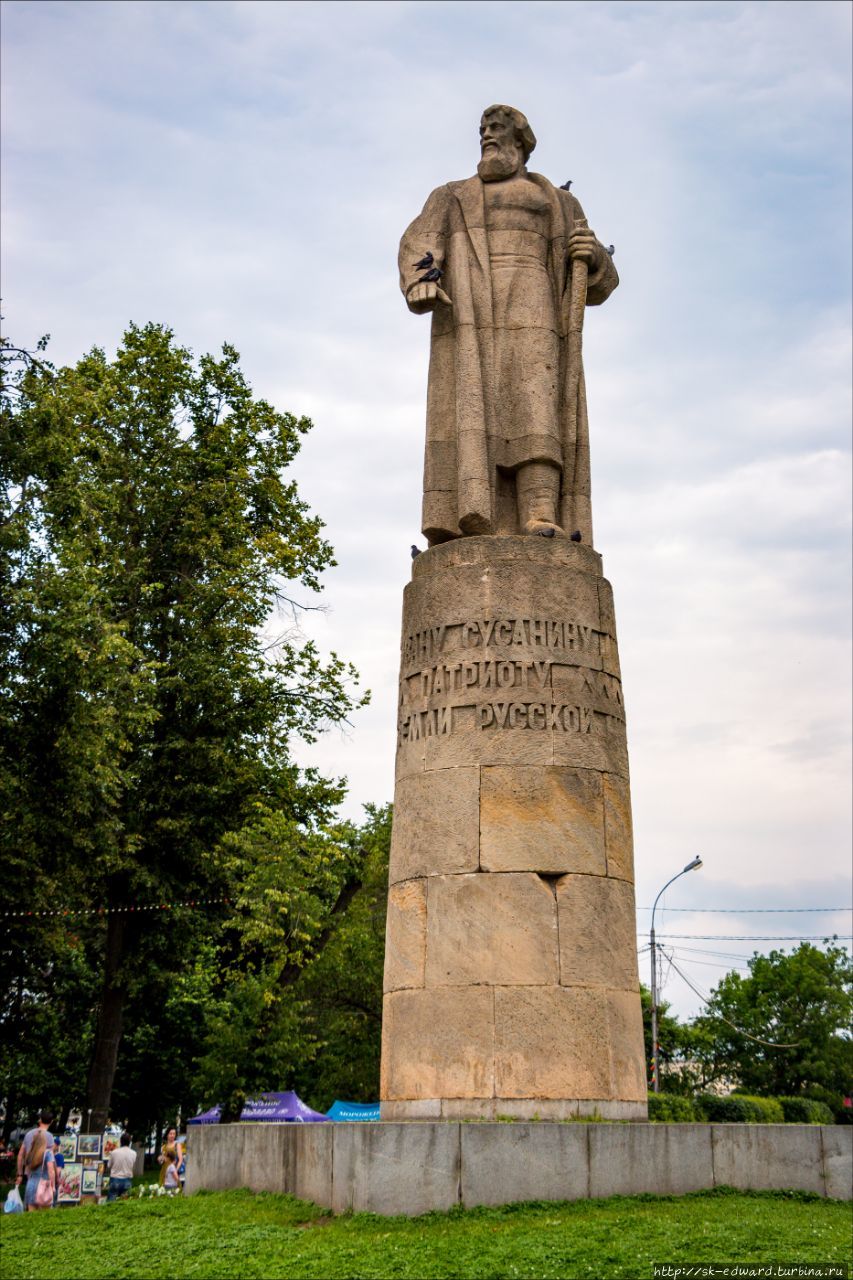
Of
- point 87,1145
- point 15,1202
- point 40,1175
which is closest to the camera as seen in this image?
point 40,1175

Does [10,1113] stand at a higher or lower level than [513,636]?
lower

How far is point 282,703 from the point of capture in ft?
84.5

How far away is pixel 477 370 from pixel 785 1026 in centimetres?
4554

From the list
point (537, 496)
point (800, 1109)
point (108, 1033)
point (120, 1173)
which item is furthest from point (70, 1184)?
point (800, 1109)

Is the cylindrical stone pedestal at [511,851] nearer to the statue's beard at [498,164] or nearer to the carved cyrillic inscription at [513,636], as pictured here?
the carved cyrillic inscription at [513,636]

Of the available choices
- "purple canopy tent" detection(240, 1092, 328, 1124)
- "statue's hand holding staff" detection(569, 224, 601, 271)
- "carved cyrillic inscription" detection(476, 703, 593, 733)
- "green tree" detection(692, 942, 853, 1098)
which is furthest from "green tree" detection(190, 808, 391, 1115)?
"green tree" detection(692, 942, 853, 1098)

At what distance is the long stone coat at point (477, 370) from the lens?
39.5 ft

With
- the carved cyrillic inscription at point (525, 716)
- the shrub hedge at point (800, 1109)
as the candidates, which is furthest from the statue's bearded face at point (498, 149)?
the shrub hedge at point (800, 1109)

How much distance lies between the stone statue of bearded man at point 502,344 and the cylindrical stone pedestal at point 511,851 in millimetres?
793

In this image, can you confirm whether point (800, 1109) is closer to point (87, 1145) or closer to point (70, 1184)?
point (87, 1145)

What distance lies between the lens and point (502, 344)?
40.8 feet

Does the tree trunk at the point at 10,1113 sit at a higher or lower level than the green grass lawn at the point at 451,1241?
lower

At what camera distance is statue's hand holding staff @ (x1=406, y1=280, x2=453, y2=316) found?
12.4 m

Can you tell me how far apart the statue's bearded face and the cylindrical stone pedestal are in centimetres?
405
